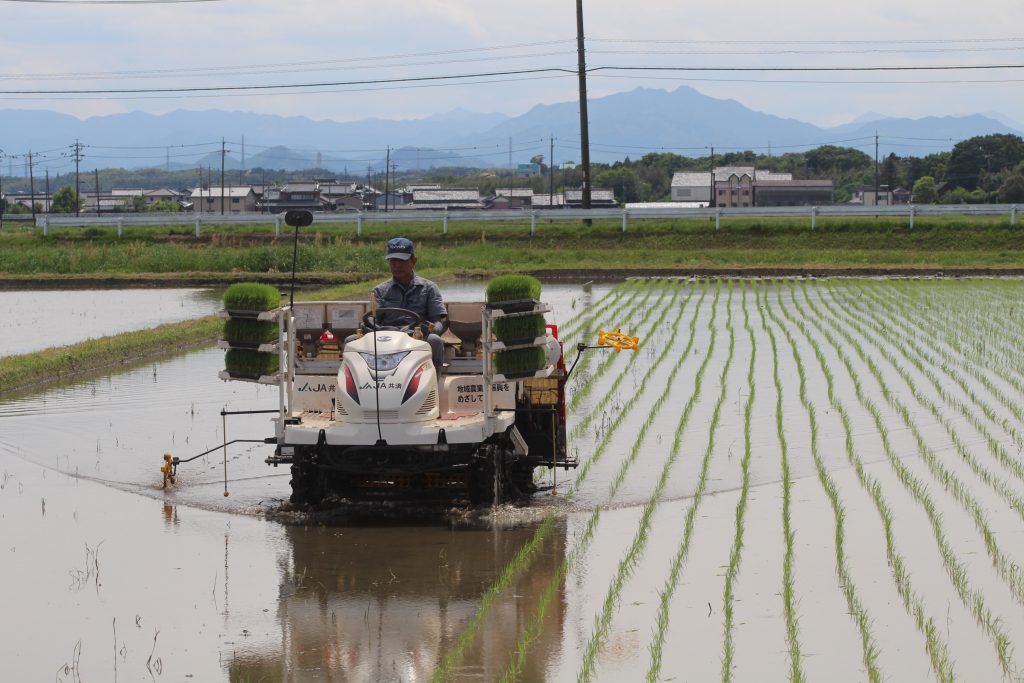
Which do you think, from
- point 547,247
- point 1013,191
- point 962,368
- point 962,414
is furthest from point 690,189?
point 962,414

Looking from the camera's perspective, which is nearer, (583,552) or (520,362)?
(583,552)

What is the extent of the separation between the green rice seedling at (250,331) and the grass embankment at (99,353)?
6.46 m

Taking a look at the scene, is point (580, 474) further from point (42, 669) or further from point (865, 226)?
point (865, 226)

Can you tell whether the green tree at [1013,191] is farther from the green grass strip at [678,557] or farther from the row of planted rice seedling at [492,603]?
the row of planted rice seedling at [492,603]

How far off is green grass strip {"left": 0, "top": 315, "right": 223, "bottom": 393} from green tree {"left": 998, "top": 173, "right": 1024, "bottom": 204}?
52.6m

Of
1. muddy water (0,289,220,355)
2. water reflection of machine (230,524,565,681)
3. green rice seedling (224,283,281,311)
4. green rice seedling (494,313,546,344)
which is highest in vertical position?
green rice seedling (224,283,281,311)

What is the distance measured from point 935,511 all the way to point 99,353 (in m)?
11.0

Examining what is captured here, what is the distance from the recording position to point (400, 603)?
22.2 ft

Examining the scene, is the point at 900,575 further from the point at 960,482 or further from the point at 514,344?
the point at 514,344

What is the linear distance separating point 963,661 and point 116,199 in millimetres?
123788

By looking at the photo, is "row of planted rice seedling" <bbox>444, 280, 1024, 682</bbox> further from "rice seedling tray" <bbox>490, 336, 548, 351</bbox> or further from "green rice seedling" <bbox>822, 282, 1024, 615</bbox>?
"rice seedling tray" <bbox>490, 336, 548, 351</bbox>

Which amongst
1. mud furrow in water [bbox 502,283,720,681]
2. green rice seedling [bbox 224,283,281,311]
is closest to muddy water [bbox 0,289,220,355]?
mud furrow in water [bbox 502,283,720,681]

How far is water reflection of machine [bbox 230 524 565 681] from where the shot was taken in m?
5.80

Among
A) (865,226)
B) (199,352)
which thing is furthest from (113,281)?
(865,226)
